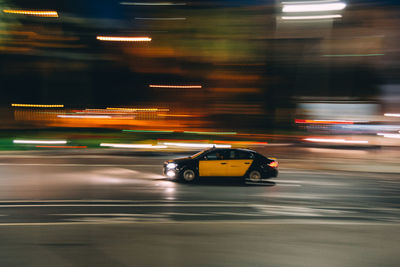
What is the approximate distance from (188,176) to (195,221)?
517cm

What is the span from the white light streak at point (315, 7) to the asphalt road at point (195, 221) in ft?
56.1

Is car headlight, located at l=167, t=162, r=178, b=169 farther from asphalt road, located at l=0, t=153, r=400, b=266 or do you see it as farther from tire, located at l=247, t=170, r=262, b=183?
tire, located at l=247, t=170, r=262, b=183

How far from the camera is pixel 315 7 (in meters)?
29.3

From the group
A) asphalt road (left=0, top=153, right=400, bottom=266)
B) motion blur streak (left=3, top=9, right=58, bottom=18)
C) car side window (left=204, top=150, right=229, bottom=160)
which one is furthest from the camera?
motion blur streak (left=3, top=9, right=58, bottom=18)

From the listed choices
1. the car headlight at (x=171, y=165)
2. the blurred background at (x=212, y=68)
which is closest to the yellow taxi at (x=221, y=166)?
the car headlight at (x=171, y=165)

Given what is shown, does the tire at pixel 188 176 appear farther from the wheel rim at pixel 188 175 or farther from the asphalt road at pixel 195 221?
the asphalt road at pixel 195 221

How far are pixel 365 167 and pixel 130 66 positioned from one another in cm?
2156

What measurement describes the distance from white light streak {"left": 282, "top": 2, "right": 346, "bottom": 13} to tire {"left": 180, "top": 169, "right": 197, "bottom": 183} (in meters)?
19.2

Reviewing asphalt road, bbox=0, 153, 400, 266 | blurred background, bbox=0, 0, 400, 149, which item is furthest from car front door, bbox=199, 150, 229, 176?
blurred background, bbox=0, 0, 400, 149

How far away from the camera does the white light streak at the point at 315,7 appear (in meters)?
29.0

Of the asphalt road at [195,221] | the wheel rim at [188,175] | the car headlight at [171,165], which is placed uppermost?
the car headlight at [171,165]

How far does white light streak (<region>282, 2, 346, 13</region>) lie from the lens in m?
29.0

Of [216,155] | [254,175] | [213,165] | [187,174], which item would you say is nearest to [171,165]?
[187,174]

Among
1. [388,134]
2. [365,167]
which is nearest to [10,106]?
[365,167]
